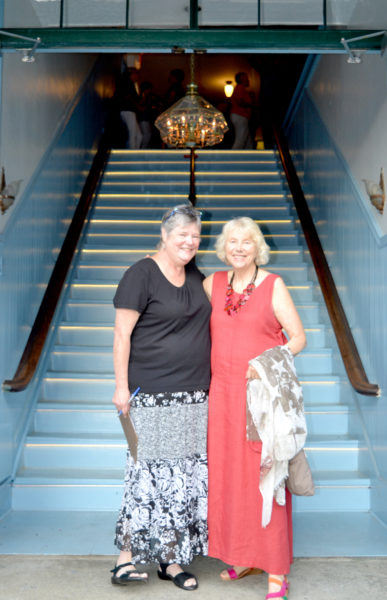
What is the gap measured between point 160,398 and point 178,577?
0.81 metres

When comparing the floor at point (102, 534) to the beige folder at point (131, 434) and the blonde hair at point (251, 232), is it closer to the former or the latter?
the beige folder at point (131, 434)

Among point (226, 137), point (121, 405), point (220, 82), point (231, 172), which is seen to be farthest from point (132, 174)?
point (220, 82)

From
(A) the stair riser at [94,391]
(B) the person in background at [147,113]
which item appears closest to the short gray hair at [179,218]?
(A) the stair riser at [94,391]

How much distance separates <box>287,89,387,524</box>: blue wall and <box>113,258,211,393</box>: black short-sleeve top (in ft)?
4.88

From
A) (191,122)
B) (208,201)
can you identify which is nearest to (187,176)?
(208,201)

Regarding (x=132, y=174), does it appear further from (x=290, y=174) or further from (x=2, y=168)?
(x=2, y=168)

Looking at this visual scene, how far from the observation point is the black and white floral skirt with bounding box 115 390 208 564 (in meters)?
2.58

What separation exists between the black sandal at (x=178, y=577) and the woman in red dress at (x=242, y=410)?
0.52 feet

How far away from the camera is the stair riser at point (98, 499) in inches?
143

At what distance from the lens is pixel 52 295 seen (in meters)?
4.73

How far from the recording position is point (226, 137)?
10969 mm

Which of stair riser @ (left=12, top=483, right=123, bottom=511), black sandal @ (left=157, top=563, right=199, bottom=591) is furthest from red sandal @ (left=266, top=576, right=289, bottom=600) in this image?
stair riser @ (left=12, top=483, right=123, bottom=511)

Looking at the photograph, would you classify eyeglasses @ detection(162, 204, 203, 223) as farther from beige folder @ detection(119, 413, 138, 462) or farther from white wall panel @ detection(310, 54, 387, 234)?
white wall panel @ detection(310, 54, 387, 234)

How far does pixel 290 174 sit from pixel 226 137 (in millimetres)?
4359
